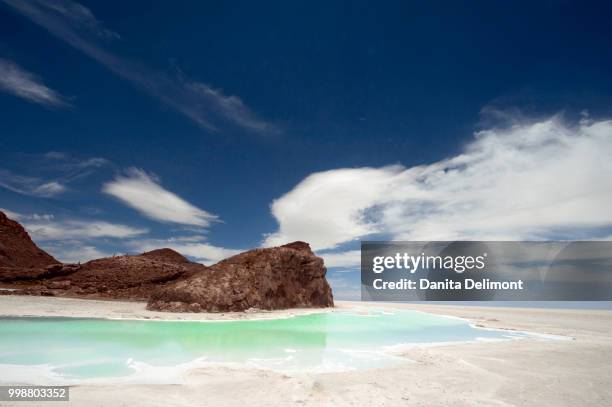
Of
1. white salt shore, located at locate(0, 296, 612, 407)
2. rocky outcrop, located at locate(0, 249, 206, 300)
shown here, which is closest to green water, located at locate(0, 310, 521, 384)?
white salt shore, located at locate(0, 296, 612, 407)

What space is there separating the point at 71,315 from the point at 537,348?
25557 millimetres

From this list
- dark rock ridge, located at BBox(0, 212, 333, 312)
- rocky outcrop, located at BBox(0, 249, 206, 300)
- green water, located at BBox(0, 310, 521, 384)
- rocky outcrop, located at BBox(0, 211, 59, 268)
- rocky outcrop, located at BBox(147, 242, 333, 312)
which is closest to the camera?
green water, located at BBox(0, 310, 521, 384)

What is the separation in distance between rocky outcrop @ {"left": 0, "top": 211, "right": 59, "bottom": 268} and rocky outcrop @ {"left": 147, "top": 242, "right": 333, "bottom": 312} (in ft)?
127

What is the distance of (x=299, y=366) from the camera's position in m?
9.86

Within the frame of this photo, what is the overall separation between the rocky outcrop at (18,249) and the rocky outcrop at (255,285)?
3873 cm

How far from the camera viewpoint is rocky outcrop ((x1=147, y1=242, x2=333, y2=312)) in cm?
2842

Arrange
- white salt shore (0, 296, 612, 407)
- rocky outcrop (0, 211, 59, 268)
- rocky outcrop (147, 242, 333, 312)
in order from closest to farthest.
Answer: white salt shore (0, 296, 612, 407)
rocky outcrop (147, 242, 333, 312)
rocky outcrop (0, 211, 59, 268)

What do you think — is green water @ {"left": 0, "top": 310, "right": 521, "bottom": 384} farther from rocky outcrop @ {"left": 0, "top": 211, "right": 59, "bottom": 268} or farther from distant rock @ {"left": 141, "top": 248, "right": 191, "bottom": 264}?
rocky outcrop @ {"left": 0, "top": 211, "right": 59, "bottom": 268}

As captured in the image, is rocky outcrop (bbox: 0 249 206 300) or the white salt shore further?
rocky outcrop (bbox: 0 249 206 300)

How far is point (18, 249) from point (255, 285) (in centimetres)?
5124

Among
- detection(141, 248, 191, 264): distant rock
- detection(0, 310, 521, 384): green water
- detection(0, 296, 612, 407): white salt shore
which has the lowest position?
detection(0, 310, 521, 384): green water

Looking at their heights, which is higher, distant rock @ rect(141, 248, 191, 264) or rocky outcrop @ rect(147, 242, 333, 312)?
distant rock @ rect(141, 248, 191, 264)

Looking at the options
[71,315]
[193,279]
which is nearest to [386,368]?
[71,315]

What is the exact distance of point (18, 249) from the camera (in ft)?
194
